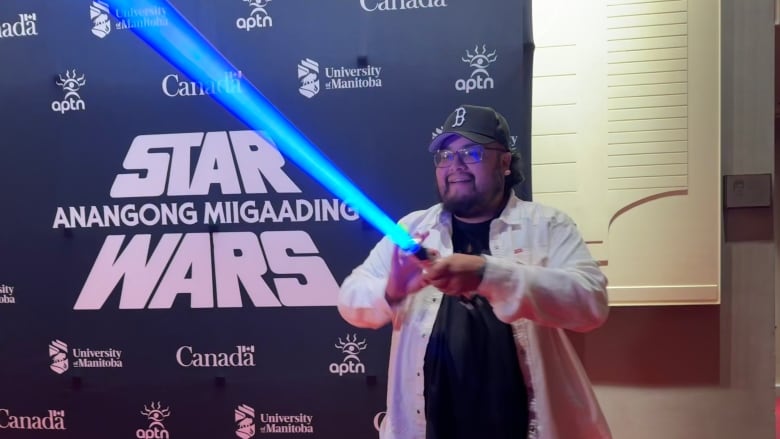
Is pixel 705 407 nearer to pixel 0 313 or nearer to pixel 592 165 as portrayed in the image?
pixel 592 165

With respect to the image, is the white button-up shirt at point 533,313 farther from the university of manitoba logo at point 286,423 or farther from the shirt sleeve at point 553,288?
the university of manitoba logo at point 286,423

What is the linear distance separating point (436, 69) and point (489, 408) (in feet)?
3.86

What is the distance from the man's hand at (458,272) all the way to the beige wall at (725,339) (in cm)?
88

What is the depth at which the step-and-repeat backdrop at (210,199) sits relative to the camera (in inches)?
82.1

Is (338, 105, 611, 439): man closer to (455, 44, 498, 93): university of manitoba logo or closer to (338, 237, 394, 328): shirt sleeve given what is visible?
(338, 237, 394, 328): shirt sleeve

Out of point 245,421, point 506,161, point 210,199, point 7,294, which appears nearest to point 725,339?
point 506,161

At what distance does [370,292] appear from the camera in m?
1.81

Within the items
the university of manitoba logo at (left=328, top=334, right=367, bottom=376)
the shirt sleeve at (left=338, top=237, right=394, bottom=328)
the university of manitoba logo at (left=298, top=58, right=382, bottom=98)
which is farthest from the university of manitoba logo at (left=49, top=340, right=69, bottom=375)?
the university of manitoba logo at (left=298, top=58, right=382, bottom=98)

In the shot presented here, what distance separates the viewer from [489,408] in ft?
5.70

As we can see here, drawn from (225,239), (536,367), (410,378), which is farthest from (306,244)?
(536,367)

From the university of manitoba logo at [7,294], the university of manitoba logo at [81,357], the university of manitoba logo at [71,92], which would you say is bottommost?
the university of manitoba logo at [81,357]

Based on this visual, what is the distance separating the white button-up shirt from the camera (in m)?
1.65

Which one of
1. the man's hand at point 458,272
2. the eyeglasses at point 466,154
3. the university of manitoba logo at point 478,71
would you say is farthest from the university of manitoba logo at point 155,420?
the university of manitoba logo at point 478,71

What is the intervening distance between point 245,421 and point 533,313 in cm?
123
